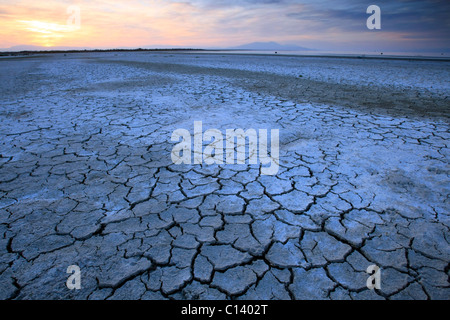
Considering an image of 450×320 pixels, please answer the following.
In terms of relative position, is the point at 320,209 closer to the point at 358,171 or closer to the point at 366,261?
the point at 366,261

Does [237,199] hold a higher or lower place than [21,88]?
lower

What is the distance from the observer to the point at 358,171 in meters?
2.46

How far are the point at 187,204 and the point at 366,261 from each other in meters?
1.35

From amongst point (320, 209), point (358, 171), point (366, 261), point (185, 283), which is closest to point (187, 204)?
point (185, 283)

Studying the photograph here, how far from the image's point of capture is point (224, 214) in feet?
6.19

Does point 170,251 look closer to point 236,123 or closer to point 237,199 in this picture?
point 237,199

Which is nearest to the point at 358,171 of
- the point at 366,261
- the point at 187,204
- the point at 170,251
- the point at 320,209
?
the point at 320,209

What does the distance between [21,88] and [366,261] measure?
9.63m

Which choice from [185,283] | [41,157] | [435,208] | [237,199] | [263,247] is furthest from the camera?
[41,157]

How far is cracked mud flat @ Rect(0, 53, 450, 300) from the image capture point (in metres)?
1.34

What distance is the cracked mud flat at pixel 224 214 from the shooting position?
1343 mm
